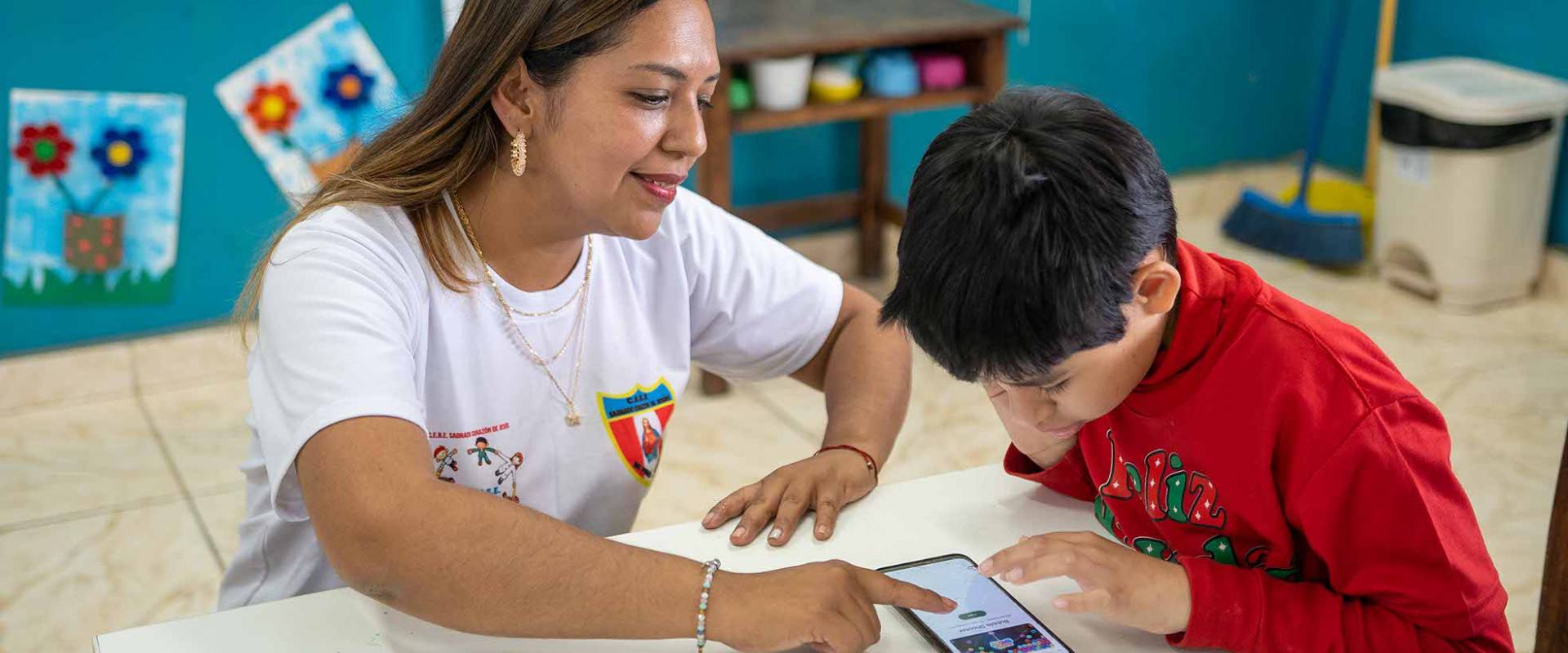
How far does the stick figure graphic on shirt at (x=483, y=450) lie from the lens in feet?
4.25

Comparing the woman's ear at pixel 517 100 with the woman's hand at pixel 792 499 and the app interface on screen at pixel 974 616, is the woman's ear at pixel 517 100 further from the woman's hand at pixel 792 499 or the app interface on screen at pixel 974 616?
the app interface on screen at pixel 974 616

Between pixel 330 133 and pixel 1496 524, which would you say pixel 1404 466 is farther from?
pixel 330 133

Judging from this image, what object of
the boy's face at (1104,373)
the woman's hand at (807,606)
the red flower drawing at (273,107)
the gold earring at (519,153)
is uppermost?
the gold earring at (519,153)

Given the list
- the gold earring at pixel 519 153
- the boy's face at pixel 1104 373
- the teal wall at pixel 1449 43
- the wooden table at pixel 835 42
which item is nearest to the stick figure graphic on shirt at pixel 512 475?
the gold earring at pixel 519 153

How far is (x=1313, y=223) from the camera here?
3516mm

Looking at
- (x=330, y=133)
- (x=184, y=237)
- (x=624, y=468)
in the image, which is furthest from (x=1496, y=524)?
(x=184, y=237)

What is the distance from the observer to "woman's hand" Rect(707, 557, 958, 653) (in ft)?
3.24

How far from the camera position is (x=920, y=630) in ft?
3.34

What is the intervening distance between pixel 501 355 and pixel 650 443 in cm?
A: 18

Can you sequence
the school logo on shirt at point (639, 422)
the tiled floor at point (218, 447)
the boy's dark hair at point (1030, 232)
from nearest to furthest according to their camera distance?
1. the boy's dark hair at point (1030, 232)
2. the school logo on shirt at point (639, 422)
3. the tiled floor at point (218, 447)

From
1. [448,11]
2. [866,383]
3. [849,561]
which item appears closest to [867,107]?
[448,11]

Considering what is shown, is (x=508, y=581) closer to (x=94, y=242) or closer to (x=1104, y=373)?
(x=1104, y=373)

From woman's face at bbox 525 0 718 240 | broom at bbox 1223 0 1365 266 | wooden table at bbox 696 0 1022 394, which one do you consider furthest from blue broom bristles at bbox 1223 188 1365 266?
woman's face at bbox 525 0 718 240

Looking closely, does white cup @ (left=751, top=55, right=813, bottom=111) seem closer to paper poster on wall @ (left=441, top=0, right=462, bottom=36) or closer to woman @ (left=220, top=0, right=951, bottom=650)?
paper poster on wall @ (left=441, top=0, right=462, bottom=36)
